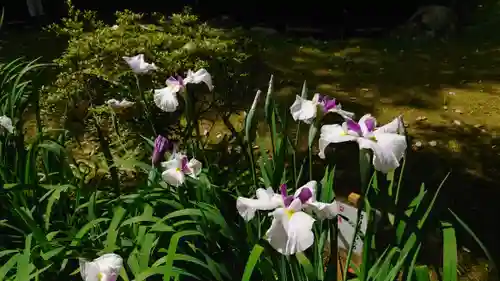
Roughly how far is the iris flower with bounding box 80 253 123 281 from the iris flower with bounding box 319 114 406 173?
2.12 feet

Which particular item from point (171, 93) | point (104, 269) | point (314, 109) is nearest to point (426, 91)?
point (171, 93)

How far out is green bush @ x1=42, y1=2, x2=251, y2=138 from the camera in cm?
335

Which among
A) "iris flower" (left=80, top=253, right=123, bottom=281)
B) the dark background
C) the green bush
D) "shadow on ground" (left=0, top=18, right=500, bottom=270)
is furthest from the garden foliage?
the dark background

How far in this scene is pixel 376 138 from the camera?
66.2 inches

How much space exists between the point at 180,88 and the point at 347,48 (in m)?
5.17

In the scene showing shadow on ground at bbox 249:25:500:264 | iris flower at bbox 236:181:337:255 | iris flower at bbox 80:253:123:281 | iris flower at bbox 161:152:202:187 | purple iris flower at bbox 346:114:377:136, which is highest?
purple iris flower at bbox 346:114:377:136

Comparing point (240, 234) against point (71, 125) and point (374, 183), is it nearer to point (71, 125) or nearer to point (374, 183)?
point (374, 183)

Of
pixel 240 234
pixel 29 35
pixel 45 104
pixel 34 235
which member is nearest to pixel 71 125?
pixel 45 104

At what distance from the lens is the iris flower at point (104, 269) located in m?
1.75

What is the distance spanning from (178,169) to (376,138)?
2.52 feet

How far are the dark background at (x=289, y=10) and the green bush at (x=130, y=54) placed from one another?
441 centimetres

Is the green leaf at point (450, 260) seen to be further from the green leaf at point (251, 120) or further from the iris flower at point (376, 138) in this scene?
the green leaf at point (251, 120)

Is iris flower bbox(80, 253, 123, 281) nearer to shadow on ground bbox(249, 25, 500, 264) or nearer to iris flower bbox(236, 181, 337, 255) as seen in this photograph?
iris flower bbox(236, 181, 337, 255)

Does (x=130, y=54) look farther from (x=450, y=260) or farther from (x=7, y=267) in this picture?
(x=450, y=260)
